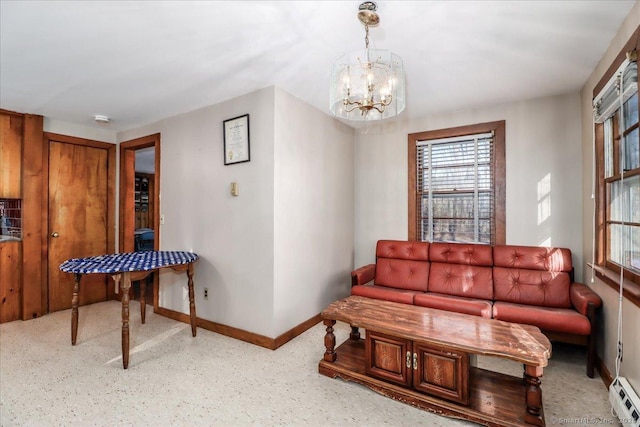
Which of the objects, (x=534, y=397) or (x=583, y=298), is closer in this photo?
(x=534, y=397)

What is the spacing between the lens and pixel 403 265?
3395mm

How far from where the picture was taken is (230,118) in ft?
9.92

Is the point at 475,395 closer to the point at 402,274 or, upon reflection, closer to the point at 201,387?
the point at 402,274

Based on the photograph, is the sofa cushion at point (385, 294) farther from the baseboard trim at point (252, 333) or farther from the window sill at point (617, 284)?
the window sill at point (617, 284)

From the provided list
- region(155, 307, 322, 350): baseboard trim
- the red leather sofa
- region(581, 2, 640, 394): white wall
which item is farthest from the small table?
region(581, 2, 640, 394): white wall

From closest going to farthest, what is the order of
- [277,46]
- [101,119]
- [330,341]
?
[277,46] < [330,341] < [101,119]

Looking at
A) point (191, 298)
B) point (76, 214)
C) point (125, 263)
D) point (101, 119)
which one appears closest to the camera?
point (125, 263)

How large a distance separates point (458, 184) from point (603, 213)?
1.30 meters

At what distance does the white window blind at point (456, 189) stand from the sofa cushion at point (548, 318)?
3.21ft

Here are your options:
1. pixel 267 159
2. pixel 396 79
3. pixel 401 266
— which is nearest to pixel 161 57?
pixel 267 159

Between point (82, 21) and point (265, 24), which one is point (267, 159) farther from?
point (82, 21)

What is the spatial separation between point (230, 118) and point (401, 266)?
7.92 feet

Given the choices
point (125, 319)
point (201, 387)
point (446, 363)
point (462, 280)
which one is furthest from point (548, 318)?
point (125, 319)

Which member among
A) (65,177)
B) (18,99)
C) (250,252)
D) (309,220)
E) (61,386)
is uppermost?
(18,99)
